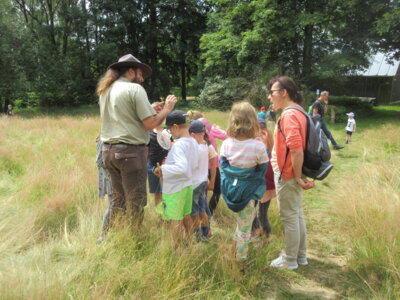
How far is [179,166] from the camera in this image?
2.77m

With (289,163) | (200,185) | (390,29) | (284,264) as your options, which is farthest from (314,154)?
(390,29)

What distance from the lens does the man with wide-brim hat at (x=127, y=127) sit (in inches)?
107

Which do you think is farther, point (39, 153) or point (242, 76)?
point (242, 76)

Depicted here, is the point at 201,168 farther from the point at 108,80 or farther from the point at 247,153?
the point at 108,80

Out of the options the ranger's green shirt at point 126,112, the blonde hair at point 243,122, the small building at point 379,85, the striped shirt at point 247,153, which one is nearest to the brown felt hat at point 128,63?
the ranger's green shirt at point 126,112

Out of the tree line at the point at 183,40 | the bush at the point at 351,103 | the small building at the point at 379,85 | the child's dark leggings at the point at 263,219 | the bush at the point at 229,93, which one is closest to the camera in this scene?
the child's dark leggings at the point at 263,219

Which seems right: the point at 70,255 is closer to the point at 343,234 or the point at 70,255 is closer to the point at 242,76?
the point at 343,234

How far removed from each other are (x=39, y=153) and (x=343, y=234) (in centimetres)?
640

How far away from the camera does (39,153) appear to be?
695 centimetres

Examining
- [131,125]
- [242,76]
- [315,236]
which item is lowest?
[315,236]

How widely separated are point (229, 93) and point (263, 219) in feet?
55.4

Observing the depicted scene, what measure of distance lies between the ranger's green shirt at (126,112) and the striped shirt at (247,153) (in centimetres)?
81

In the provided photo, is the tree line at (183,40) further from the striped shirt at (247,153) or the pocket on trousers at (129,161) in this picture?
the pocket on trousers at (129,161)

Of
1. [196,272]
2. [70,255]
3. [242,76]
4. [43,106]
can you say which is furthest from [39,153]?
[43,106]
